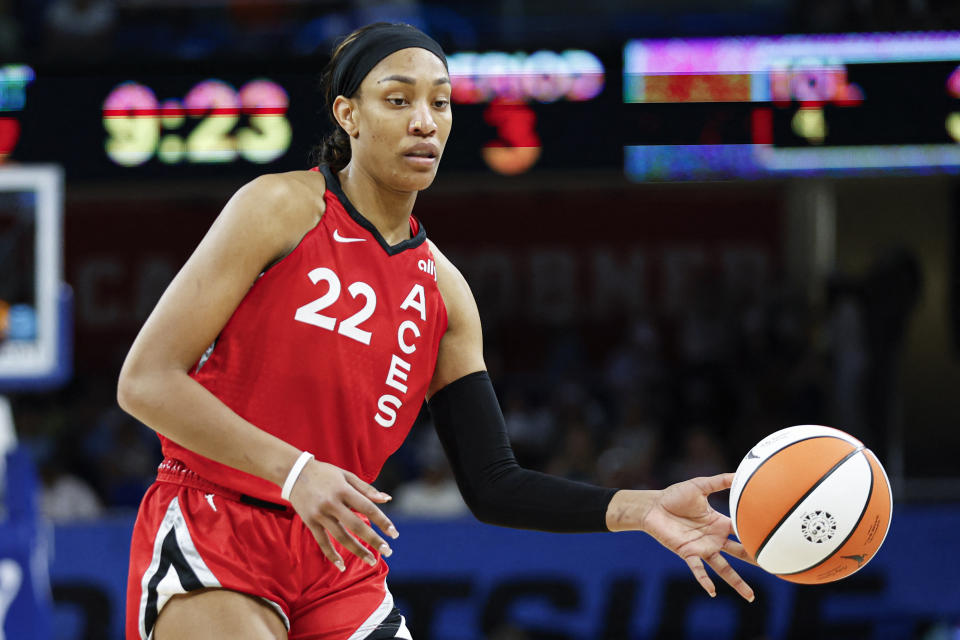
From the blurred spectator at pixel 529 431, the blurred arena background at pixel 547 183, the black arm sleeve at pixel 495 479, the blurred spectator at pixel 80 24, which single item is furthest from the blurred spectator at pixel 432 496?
the black arm sleeve at pixel 495 479

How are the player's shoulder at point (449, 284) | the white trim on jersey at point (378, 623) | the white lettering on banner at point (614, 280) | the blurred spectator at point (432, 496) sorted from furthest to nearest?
the white lettering on banner at point (614, 280), the blurred spectator at point (432, 496), the player's shoulder at point (449, 284), the white trim on jersey at point (378, 623)

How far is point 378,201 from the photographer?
3.14 m

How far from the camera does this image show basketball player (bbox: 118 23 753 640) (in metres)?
2.74

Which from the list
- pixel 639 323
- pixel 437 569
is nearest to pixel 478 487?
pixel 437 569

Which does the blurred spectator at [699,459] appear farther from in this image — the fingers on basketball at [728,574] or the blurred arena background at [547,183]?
the fingers on basketball at [728,574]

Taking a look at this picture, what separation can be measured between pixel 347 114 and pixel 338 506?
3.52 feet

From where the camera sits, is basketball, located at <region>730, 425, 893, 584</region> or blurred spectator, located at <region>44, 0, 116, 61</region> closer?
basketball, located at <region>730, 425, 893, 584</region>

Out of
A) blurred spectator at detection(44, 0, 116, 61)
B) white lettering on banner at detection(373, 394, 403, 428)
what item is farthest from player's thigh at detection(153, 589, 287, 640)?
blurred spectator at detection(44, 0, 116, 61)

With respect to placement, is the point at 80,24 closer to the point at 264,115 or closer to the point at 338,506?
the point at 264,115

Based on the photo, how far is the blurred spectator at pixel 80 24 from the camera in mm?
9469

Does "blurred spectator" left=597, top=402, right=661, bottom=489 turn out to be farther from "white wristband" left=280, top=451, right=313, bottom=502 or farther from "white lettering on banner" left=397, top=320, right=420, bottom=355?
"white wristband" left=280, top=451, right=313, bottom=502

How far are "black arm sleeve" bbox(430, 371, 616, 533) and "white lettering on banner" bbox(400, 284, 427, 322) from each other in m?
0.25

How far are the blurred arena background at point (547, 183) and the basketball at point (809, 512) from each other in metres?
3.79

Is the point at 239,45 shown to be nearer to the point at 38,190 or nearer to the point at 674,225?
the point at 38,190
